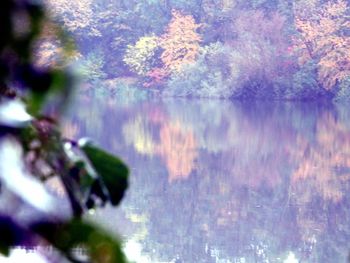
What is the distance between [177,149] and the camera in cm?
1219

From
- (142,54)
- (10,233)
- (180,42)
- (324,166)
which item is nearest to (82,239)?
(10,233)

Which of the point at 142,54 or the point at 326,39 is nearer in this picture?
the point at 326,39

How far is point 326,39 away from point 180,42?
361cm

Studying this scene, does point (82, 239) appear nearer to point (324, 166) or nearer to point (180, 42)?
point (324, 166)

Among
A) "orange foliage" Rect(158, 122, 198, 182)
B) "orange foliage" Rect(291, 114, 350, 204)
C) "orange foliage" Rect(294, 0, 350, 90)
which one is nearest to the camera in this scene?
"orange foliage" Rect(291, 114, 350, 204)

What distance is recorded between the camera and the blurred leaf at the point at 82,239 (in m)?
0.23

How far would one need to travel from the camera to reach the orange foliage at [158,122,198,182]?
10484mm

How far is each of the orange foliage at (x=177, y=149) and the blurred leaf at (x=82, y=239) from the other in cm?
965

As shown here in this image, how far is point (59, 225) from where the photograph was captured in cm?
24

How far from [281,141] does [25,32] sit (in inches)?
516

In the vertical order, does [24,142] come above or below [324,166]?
above

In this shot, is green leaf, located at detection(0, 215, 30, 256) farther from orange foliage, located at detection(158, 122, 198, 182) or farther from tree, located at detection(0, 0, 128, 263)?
orange foliage, located at detection(158, 122, 198, 182)

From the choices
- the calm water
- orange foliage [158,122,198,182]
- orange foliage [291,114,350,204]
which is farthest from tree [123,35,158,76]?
orange foliage [291,114,350,204]

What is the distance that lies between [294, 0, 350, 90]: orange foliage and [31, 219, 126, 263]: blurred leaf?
61.1 feet
